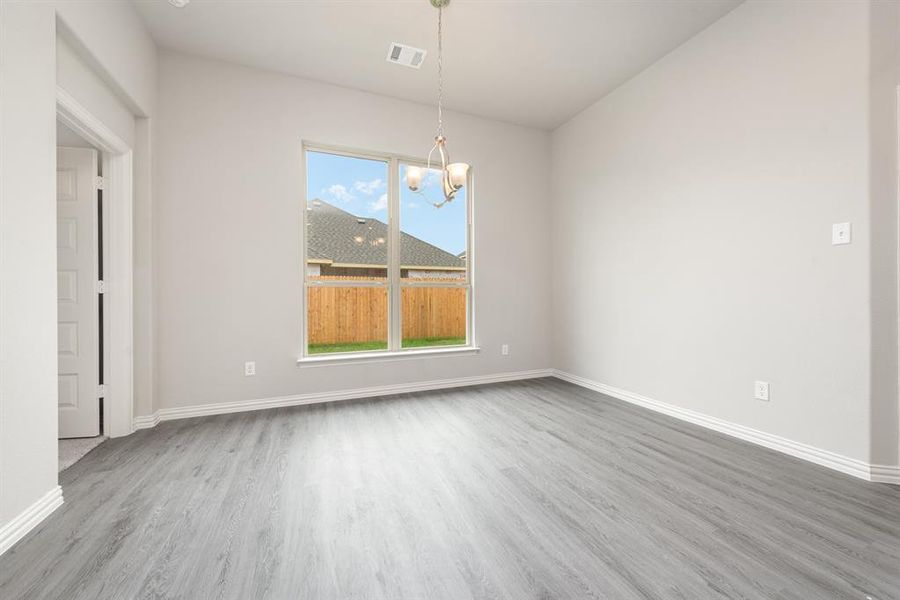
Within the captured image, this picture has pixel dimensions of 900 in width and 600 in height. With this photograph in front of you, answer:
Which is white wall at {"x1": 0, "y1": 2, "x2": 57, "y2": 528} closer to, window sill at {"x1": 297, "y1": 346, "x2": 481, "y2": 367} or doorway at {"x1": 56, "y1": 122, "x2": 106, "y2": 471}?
doorway at {"x1": 56, "y1": 122, "x2": 106, "y2": 471}

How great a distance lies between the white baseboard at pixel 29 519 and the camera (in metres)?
1.47

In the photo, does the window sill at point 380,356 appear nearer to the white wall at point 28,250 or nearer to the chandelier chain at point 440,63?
the white wall at point 28,250

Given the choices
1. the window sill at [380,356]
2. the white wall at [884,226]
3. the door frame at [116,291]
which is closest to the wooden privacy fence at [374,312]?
the window sill at [380,356]

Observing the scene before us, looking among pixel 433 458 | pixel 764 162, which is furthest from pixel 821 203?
pixel 433 458

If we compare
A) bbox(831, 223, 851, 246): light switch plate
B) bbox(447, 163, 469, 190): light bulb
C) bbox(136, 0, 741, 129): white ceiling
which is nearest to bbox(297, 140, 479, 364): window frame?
bbox(136, 0, 741, 129): white ceiling

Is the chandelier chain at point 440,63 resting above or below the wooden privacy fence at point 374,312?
above

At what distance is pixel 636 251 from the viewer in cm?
354

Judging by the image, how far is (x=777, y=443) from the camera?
246cm

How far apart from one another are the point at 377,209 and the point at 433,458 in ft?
8.71

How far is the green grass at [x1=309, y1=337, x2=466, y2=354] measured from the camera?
A: 3.77m

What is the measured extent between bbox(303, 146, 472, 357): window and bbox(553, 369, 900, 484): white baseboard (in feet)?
6.36

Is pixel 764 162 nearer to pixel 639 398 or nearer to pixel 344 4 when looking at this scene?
pixel 639 398

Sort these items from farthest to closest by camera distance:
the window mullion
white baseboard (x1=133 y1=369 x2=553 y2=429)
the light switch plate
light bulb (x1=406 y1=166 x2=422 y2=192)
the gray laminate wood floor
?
the window mullion
white baseboard (x1=133 y1=369 x2=553 y2=429)
light bulb (x1=406 y1=166 x2=422 y2=192)
the light switch plate
the gray laminate wood floor

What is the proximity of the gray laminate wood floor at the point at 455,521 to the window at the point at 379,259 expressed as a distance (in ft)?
4.55
